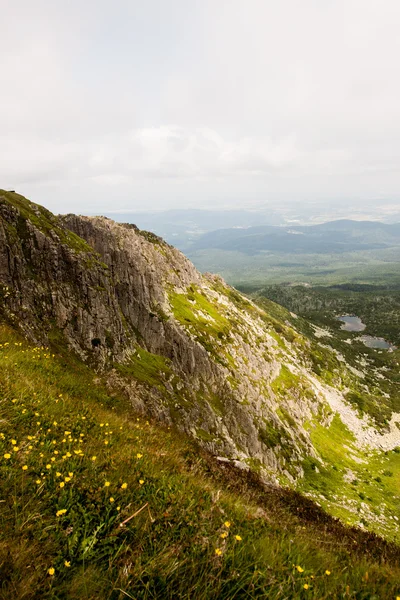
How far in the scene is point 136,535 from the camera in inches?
198

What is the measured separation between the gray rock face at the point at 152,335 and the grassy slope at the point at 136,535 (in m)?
8.72

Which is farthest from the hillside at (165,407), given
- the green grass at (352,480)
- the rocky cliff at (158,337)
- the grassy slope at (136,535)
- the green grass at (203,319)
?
the green grass at (203,319)

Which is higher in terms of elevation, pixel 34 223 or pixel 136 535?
pixel 34 223

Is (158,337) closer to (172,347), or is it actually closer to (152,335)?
(152,335)

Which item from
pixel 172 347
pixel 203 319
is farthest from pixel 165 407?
pixel 203 319

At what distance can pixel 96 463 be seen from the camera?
647cm

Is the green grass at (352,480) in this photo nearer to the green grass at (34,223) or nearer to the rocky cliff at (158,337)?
the rocky cliff at (158,337)

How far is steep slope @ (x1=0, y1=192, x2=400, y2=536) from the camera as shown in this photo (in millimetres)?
40500

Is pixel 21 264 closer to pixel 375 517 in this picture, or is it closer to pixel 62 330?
pixel 62 330

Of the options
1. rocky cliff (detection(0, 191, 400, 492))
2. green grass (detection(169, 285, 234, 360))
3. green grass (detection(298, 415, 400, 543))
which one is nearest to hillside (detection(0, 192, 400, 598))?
rocky cliff (detection(0, 191, 400, 492))

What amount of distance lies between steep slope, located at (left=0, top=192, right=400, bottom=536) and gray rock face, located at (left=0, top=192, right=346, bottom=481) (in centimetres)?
24

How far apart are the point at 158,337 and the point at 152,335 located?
1.39 m

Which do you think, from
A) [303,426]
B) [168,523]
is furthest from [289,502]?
[303,426]

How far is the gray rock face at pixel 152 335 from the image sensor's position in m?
40.2
